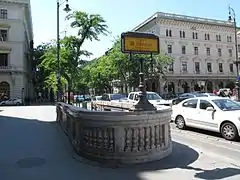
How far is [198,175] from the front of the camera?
687cm

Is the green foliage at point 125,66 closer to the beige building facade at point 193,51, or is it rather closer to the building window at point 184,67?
the beige building facade at point 193,51

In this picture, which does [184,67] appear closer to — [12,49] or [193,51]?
[193,51]

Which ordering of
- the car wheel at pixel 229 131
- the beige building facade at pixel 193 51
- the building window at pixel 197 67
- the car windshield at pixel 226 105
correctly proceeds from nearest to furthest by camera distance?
the car wheel at pixel 229 131 < the car windshield at pixel 226 105 < the beige building facade at pixel 193 51 < the building window at pixel 197 67

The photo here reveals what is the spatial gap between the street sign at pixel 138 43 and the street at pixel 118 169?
Result: 317 cm

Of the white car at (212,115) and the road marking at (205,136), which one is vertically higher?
the white car at (212,115)

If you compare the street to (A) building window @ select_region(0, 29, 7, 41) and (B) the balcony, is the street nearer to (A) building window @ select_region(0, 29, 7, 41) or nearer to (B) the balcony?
(B) the balcony

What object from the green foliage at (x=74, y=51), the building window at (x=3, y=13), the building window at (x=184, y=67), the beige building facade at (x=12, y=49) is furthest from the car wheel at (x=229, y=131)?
the building window at (x=184, y=67)

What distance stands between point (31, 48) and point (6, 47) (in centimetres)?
1875

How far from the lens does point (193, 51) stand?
67125mm

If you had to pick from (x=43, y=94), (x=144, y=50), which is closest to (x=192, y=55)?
(x=43, y=94)

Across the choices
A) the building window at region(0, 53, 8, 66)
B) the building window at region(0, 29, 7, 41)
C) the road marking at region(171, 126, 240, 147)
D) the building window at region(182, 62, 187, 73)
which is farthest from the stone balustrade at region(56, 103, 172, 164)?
the building window at region(182, 62, 187, 73)

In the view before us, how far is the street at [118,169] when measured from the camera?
22.5ft

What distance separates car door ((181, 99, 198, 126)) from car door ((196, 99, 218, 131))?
374 mm

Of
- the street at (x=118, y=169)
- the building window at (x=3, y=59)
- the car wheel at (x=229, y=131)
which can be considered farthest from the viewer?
the building window at (x=3, y=59)
